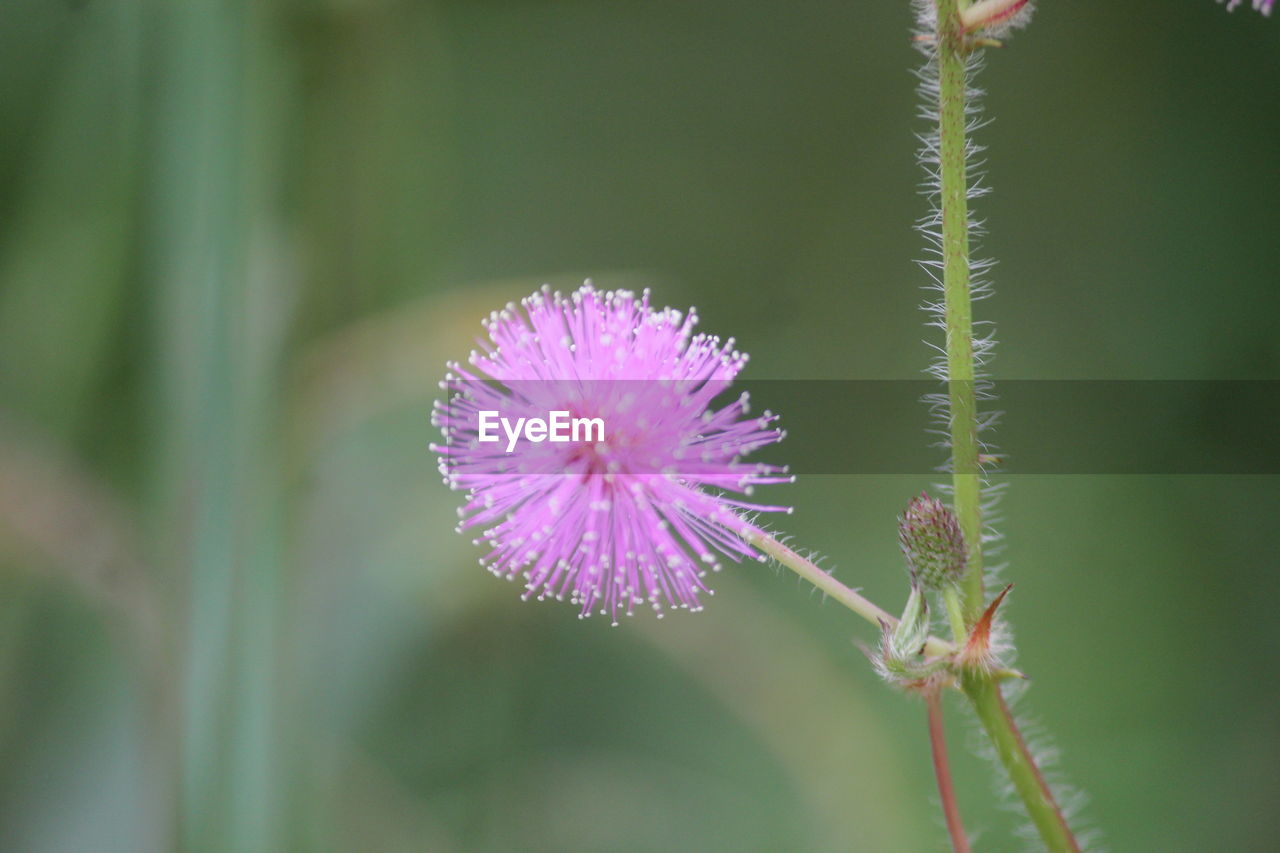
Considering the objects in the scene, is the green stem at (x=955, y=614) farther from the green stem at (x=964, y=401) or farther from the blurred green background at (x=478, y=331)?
the blurred green background at (x=478, y=331)

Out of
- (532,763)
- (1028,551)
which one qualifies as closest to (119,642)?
(532,763)

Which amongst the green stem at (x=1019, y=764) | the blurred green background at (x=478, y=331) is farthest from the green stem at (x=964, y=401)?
the blurred green background at (x=478, y=331)

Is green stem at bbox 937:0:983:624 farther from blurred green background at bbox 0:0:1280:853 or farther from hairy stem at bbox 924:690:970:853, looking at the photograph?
blurred green background at bbox 0:0:1280:853

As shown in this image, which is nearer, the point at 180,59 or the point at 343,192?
the point at 180,59

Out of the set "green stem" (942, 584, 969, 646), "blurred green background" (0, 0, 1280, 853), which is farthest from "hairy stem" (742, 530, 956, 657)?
"blurred green background" (0, 0, 1280, 853)

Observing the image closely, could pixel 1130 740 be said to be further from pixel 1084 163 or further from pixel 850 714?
pixel 1084 163
